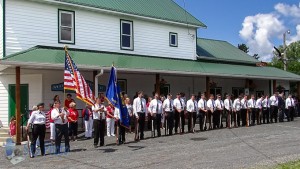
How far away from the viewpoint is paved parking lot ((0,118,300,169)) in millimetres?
11156

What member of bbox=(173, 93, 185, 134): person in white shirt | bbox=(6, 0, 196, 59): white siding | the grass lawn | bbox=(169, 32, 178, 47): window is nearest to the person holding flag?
bbox=(173, 93, 185, 134): person in white shirt

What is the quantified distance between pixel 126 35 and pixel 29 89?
651 centimetres

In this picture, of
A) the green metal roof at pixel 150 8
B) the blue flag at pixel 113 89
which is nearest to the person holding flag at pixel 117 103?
the blue flag at pixel 113 89

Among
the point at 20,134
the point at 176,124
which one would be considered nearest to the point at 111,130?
the point at 176,124

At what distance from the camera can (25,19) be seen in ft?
62.5

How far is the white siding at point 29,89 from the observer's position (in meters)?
19.4

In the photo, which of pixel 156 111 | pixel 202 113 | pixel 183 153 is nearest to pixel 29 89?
pixel 156 111

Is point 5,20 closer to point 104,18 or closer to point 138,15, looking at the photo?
point 104,18

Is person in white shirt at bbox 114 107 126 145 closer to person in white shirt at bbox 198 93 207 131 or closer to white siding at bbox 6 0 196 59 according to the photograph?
person in white shirt at bbox 198 93 207 131

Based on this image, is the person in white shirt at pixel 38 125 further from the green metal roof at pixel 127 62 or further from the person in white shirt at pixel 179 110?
the person in white shirt at pixel 179 110

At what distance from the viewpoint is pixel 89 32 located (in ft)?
70.5

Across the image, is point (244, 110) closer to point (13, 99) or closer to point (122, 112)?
point (122, 112)

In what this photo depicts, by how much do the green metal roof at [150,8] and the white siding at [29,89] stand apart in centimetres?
415

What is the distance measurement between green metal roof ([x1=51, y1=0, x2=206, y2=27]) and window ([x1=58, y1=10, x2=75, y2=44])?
2.24ft
